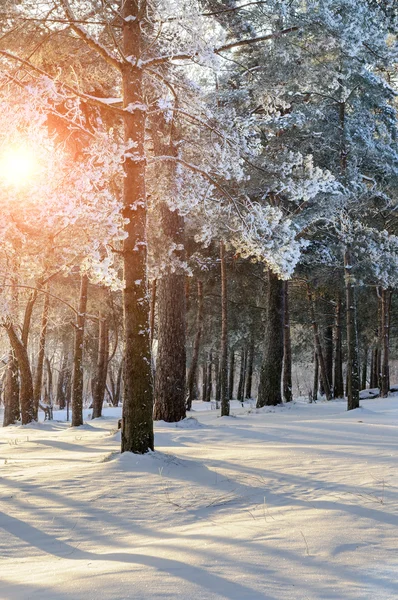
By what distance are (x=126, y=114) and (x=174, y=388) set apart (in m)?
6.90

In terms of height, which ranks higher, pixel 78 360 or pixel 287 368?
pixel 78 360

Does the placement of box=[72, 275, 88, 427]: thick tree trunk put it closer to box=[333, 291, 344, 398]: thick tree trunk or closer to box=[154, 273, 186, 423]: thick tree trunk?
box=[154, 273, 186, 423]: thick tree trunk

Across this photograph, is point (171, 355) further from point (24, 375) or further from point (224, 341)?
point (24, 375)

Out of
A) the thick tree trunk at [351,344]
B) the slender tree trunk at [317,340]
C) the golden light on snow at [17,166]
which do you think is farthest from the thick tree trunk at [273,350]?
the golden light on snow at [17,166]

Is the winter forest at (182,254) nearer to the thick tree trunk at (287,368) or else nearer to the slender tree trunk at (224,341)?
the slender tree trunk at (224,341)

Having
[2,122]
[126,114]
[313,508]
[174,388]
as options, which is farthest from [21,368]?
[313,508]

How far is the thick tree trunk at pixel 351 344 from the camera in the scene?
14.7 m

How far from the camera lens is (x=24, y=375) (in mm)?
17141

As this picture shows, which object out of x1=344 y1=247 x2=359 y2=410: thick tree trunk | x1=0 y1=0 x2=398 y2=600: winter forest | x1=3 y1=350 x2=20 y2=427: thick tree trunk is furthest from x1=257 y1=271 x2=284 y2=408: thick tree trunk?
x1=3 y1=350 x2=20 y2=427: thick tree trunk

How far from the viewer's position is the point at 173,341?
13.0 m

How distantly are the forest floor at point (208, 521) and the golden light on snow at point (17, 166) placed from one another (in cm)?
493

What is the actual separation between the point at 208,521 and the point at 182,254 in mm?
8655

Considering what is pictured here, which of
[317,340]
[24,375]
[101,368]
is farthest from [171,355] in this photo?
[317,340]

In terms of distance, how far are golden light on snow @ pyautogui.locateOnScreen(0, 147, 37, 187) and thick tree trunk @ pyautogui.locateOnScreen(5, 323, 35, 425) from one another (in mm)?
7708
